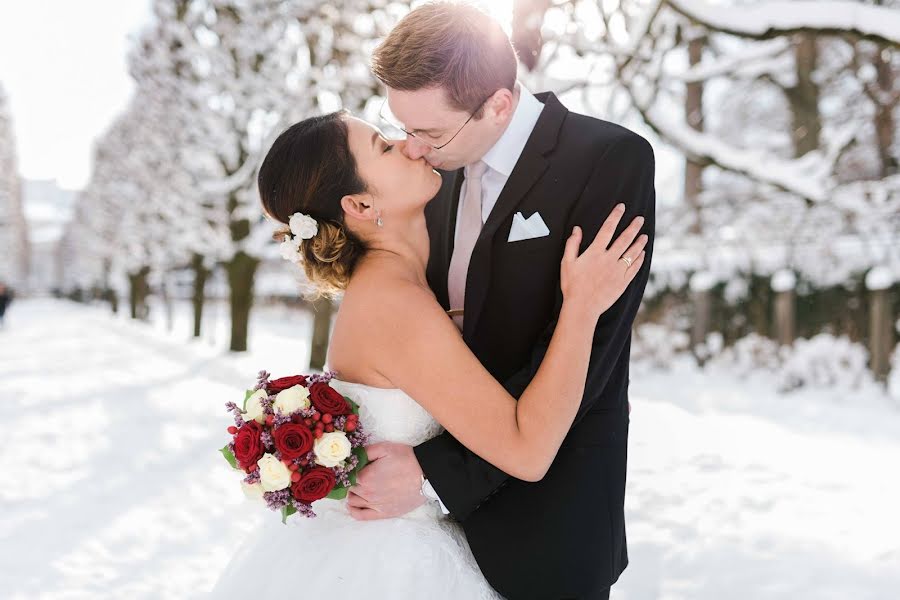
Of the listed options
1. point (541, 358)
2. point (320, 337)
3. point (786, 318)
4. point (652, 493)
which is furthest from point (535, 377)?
point (320, 337)

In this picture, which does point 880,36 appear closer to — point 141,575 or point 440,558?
point 440,558

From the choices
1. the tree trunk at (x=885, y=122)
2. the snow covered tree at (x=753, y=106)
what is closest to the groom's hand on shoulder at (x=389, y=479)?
the snow covered tree at (x=753, y=106)

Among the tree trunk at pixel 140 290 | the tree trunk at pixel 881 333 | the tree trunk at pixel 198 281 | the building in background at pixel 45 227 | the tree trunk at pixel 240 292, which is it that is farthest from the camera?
the building in background at pixel 45 227

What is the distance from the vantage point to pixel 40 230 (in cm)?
12550

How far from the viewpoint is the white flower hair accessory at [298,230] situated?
238 cm

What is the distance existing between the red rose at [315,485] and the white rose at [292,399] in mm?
189

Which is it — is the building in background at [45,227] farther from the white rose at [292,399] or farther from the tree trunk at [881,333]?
the white rose at [292,399]

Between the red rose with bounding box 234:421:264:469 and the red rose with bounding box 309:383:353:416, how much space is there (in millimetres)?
190

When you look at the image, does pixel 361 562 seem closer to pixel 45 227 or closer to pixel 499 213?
pixel 499 213

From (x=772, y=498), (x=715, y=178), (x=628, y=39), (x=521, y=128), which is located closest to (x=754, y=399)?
(x=772, y=498)

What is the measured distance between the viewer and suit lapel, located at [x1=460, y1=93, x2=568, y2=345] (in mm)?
2191

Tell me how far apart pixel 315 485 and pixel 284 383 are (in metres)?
0.35

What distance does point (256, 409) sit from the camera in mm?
2244

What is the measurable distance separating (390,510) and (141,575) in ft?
10.5
